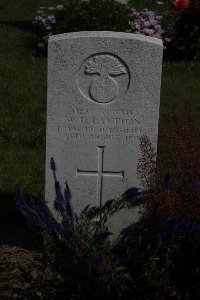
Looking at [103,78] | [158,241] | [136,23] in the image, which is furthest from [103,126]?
[136,23]

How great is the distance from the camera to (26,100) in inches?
321

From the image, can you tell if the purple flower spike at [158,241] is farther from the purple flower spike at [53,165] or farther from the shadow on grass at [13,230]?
the shadow on grass at [13,230]

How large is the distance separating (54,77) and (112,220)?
42.1 inches

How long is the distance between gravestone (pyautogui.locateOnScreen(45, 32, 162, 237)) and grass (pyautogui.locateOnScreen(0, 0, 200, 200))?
1195mm

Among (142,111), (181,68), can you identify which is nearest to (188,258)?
(142,111)

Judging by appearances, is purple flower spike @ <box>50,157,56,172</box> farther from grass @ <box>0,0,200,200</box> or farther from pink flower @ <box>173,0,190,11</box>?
pink flower @ <box>173,0,190,11</box>

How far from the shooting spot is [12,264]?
4.82 m

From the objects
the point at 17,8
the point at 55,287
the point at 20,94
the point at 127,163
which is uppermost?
the point at 17,8

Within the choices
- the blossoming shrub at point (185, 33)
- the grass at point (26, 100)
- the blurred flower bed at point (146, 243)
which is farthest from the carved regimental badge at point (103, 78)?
the blossoming shrub at point (185, 33)

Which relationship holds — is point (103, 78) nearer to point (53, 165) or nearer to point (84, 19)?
point (53, 165)

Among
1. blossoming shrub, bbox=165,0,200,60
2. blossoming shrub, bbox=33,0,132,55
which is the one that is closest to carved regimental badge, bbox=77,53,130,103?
blossoming shrub, bbox=33,0,132,55

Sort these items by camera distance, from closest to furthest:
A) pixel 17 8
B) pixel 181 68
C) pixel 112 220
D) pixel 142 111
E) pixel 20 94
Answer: pixel 142 111 → pixel 112 220 → pixel 20 94 → pixel 181 68 → pixel 17 8

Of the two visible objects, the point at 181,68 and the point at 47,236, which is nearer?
the point at 47,236

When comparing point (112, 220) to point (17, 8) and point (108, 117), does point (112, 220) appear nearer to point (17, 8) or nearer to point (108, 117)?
point (108, 117)
